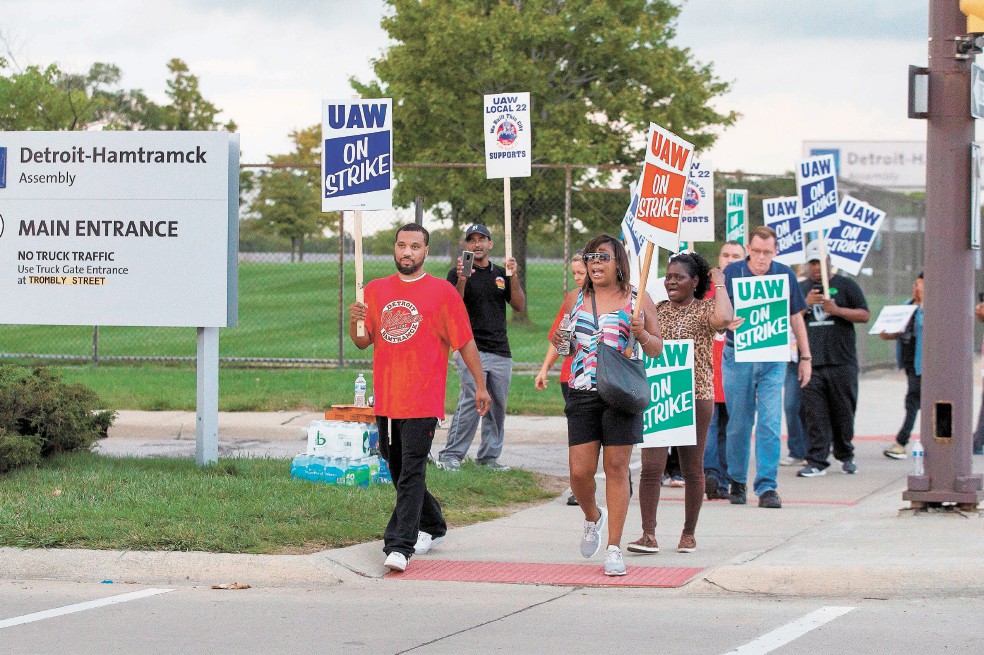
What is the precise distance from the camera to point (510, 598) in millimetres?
7203

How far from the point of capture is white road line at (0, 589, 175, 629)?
6555 millimetres

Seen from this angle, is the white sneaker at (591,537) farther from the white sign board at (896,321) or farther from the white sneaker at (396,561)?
the white sign board at (896,321)

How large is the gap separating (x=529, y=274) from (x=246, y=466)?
16338 millimetres

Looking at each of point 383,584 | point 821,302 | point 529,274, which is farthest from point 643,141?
point 383,584

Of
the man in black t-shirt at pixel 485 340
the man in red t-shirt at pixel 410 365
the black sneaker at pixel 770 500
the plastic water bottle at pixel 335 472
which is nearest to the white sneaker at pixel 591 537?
the man in red t-shirt at pixel 410 365

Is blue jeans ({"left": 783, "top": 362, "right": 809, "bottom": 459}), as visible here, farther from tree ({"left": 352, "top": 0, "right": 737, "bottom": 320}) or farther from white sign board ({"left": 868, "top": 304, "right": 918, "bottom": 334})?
tree ({"left": 352, "top": 0, "right": 737, "bottom": 320})

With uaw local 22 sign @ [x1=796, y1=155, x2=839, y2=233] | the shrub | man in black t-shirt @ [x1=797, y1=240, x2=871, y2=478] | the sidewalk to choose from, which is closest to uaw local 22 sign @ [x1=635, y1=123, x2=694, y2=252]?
the sidewalk

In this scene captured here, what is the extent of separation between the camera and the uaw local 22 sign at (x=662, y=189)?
809 cm

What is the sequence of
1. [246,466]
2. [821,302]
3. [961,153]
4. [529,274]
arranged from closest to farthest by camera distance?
[961,153] → [246,466] → [821,302] → [529,274]

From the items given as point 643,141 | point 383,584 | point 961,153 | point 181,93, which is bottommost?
point 383,584

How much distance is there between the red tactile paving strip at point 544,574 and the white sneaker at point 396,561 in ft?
0.19

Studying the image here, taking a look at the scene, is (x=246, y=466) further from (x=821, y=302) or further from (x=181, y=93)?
(x=181, y=93)

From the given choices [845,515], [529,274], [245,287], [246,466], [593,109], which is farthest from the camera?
[593,109]

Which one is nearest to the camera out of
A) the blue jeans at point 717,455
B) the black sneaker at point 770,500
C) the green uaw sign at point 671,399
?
the green uaw sign at point 671,399
